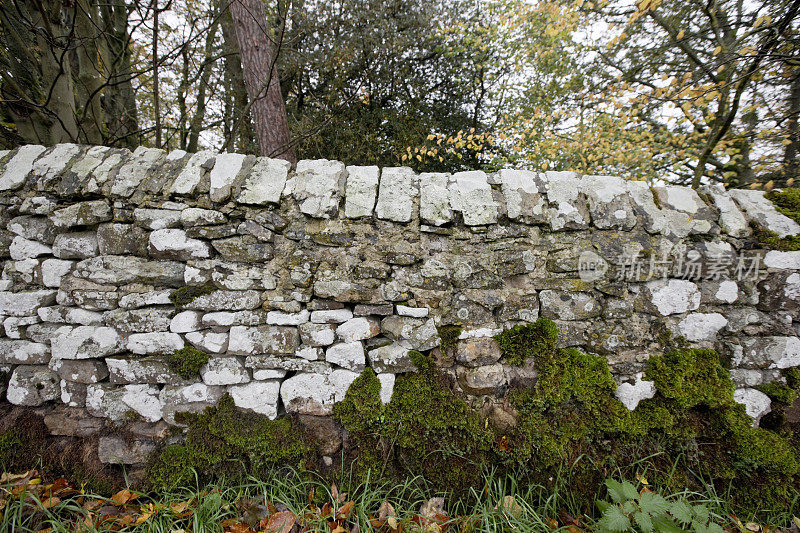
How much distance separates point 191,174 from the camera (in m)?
2.06

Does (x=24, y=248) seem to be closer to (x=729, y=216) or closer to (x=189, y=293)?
(x=189, y=293)

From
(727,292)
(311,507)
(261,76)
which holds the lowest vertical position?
(311,507)

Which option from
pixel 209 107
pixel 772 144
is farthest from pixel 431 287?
pixel 209 107

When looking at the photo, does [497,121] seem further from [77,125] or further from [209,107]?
[77,125]

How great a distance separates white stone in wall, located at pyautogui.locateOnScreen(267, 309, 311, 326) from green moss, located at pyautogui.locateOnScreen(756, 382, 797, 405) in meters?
2.91

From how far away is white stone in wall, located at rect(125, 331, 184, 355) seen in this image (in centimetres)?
206

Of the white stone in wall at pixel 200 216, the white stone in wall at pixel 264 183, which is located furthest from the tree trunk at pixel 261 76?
the white stone in wall at pixel 200 216

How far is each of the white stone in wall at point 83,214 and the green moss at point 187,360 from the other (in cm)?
93

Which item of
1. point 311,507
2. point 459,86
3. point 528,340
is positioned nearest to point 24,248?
point 311,507

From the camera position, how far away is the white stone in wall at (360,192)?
202 cm

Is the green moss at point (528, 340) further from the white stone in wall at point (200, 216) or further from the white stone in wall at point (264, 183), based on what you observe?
the white stone in wall at point (200, 216)

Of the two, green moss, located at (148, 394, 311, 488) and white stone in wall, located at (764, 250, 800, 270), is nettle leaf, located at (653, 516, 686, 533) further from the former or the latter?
green moss, located at (148, 394, 311, 488)

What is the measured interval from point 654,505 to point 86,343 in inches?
129

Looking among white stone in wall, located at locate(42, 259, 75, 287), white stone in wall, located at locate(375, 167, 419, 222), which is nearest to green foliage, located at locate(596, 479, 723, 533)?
white stone in wall, located at locate(375, 167, 419, 222)
